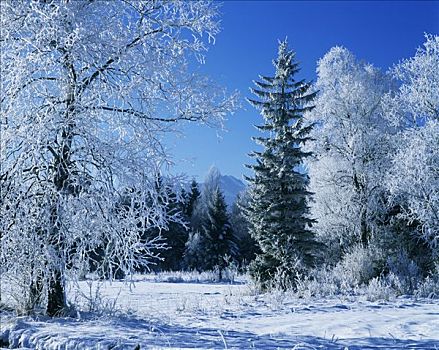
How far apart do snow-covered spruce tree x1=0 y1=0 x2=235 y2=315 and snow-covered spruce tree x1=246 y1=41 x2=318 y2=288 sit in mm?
7319

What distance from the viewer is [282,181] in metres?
14.3

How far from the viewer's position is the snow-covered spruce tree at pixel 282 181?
13.8 metres

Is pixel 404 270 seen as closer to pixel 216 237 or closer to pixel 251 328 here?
pixel 251 328

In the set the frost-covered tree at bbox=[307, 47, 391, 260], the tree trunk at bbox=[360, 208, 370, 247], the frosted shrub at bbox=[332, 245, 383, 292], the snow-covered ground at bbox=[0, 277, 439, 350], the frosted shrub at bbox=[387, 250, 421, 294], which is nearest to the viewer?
the snow-covered ground at bbox=[0, 277, 439, 350]

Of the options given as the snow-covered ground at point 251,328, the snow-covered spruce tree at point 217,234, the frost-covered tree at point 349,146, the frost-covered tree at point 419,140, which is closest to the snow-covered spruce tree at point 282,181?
the frost-covered tree at point 349,146

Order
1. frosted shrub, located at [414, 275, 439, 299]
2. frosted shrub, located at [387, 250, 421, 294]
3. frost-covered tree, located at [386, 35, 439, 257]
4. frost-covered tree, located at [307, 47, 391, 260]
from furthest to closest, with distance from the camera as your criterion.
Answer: frost-covered tree, located at [307, 47, 391, 260] → frost-covered tree, located at [386, 35, 439, 257] → frosted shrub, located at [387, 250, 421, 294] → frosted shrub, located at [414, 275, 439, 299]

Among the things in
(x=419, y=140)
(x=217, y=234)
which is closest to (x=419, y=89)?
(x=419, y=140)

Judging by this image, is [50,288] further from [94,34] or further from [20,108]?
[94,34]

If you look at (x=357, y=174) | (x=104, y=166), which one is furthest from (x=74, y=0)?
(x=357, y=174)

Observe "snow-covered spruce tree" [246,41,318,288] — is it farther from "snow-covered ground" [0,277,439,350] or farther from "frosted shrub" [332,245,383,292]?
"snow-covered ground" [0,277,439,350]

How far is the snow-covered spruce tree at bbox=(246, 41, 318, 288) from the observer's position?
13.8 m

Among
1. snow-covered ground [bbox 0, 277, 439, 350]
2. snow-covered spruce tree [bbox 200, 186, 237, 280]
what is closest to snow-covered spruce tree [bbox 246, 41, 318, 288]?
snow-covered ground [bbox 0, 277, 439, 350]

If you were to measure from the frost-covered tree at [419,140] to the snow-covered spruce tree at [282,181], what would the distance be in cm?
302

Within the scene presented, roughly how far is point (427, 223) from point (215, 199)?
73.7 ft
